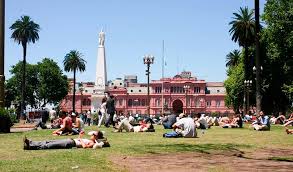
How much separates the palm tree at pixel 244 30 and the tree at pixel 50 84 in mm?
49438

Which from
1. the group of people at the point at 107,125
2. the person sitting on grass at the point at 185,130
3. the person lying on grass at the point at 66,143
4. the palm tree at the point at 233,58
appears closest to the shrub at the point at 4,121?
the group of people at the point at 107,125

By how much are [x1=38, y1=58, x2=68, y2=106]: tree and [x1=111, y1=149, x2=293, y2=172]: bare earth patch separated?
91.4m

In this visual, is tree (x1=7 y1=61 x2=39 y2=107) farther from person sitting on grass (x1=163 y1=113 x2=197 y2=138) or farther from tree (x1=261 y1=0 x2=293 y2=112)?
person sitting on grass (x1=163 y1=113 x2=197 y2=138)

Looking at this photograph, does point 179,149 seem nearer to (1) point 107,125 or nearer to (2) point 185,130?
(2) point 185,130

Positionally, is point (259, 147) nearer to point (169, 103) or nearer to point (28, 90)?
point (28, 90)

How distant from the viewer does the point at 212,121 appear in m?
35.1

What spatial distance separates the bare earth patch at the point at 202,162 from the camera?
375 inches

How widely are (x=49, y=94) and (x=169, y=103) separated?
154 ft

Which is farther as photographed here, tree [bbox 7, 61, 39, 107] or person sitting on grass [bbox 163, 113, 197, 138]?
tree [bbox 7, 61, 39, 107]

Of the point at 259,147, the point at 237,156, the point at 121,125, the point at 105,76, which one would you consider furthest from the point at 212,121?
the point at 105,76

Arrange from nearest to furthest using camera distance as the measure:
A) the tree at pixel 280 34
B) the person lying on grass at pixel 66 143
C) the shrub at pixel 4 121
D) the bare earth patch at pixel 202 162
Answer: the bare earth patch at pixel 202 162 → the person lying on grass at pixel 66 143 → the shrub at pixel 4 121 → the tree at pixel 280 34

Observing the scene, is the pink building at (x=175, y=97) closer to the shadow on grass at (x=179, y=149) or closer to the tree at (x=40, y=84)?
the tree at (x=40, y=84)

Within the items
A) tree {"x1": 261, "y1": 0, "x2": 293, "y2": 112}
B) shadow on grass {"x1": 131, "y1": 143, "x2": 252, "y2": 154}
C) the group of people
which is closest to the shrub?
the group of people

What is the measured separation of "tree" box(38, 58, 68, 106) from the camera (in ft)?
332
